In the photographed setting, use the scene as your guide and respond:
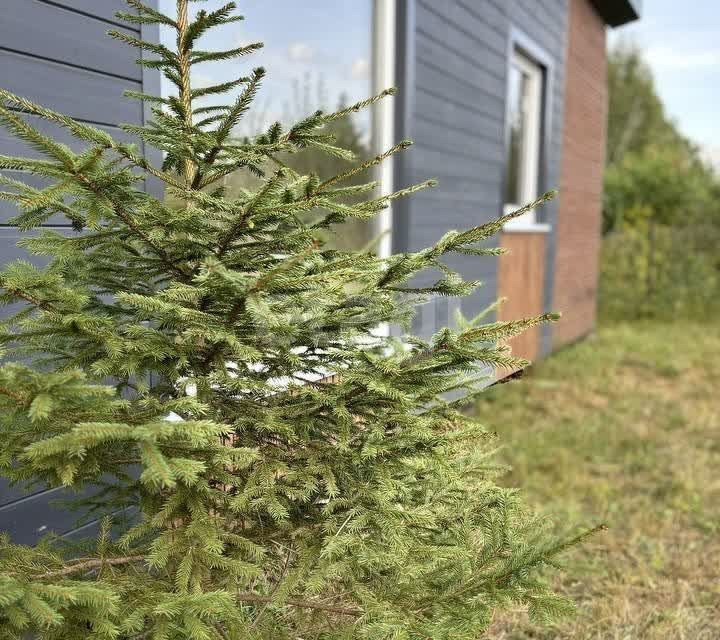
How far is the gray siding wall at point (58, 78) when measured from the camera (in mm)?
2164

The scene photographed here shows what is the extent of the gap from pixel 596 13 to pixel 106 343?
9227 mm

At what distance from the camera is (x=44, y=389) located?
1232 millimetres

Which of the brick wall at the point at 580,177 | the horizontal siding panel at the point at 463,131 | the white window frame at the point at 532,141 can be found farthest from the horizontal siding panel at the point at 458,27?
the brick wall at the point at 580,177

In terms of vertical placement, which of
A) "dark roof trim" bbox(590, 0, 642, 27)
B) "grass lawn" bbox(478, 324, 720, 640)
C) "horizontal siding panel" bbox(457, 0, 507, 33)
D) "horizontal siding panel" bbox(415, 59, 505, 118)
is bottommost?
"grass lawn" bbox(478, 324, 720, 640)

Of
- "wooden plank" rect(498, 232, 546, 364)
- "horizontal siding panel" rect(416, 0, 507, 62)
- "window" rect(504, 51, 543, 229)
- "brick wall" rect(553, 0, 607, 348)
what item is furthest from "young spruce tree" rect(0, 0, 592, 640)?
"brick wall" rect(553, 0, 607, 348)

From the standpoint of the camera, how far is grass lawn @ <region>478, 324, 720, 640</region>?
115 inches

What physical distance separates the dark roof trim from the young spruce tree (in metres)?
8.42

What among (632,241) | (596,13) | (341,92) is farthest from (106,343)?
(632,241)

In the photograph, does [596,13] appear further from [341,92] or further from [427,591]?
[427,591]

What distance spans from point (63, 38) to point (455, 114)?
330 cm

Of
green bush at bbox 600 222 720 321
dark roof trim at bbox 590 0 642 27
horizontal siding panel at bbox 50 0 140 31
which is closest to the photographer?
horizontal siding panel at bbox 50 0 140 31

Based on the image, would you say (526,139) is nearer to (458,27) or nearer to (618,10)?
(458,27)

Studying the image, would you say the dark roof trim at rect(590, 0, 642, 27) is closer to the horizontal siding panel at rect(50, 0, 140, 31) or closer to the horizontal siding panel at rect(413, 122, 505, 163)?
the horizontal siding panel at rect(413, 122, 505, 163)

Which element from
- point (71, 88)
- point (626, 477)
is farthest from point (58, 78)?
point (626, 477)
